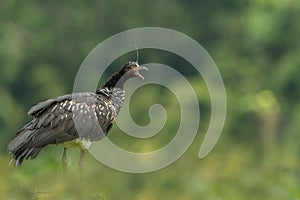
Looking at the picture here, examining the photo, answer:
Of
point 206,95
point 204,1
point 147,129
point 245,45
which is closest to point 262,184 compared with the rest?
point 147,129

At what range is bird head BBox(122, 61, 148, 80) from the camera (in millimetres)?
9055

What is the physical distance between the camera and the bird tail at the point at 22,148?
27.8 feet

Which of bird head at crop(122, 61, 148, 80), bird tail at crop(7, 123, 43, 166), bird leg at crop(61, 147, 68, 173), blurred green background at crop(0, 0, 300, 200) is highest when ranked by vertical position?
blurred green background at crop(0, 0, 300, 200)

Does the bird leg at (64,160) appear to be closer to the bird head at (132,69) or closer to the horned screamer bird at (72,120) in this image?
the horned screamer bird at (72,120)

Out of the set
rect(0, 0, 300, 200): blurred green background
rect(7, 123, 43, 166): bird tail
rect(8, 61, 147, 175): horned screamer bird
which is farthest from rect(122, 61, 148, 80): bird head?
rect(0, 0, 300, 200): blurred green background

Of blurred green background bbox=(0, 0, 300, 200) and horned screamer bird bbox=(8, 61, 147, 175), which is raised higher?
blurred green background bbox=(0, 0, 300, 200)

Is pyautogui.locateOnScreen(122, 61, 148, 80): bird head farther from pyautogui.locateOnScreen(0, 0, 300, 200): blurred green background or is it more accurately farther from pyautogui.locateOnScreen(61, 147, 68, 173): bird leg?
pyautogui.locateOnScreen(0, 0, 300, 200): blurred green background

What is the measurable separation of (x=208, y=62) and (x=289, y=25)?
9.78 ft

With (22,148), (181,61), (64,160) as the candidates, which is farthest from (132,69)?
(181,61)

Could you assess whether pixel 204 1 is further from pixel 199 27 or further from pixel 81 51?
pixel 81 51

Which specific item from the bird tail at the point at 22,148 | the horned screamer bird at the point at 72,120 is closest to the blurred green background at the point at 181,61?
the horned screamer bird at the point at 72,120

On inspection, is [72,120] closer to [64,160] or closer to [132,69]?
[64,160]

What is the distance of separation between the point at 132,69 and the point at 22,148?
→ 1056 mm

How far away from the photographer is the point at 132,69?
29.8ft
